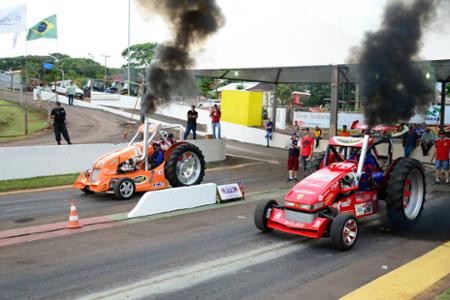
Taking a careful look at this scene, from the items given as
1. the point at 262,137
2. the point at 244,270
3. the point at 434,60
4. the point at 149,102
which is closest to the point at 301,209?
the point at 244,270

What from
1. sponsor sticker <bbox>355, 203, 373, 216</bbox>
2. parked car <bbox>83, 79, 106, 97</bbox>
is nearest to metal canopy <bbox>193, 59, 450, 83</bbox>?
sponsor sticker <bbox>355, 203, 373, 216</bbox>

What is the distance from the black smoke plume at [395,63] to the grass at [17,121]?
15.9m

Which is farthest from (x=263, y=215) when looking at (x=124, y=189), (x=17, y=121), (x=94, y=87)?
(x=94, y=87)

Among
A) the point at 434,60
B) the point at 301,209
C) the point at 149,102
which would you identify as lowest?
the point at 301,209

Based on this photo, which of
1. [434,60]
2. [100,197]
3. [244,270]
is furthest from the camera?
[434,60]

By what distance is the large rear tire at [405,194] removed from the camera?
7.45 m

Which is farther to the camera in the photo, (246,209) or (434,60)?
(434,60)

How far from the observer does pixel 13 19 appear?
16.3 meters

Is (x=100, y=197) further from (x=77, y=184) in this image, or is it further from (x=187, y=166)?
(x=187, y=166)

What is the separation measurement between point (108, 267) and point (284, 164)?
1179 centimetres

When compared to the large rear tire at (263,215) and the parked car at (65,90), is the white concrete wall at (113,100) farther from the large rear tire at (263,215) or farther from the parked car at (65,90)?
the large rear tire at (263,215)

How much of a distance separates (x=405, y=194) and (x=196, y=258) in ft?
13.7

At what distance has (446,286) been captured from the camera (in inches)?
210

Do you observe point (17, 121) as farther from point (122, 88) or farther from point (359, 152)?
point (359, 152)
